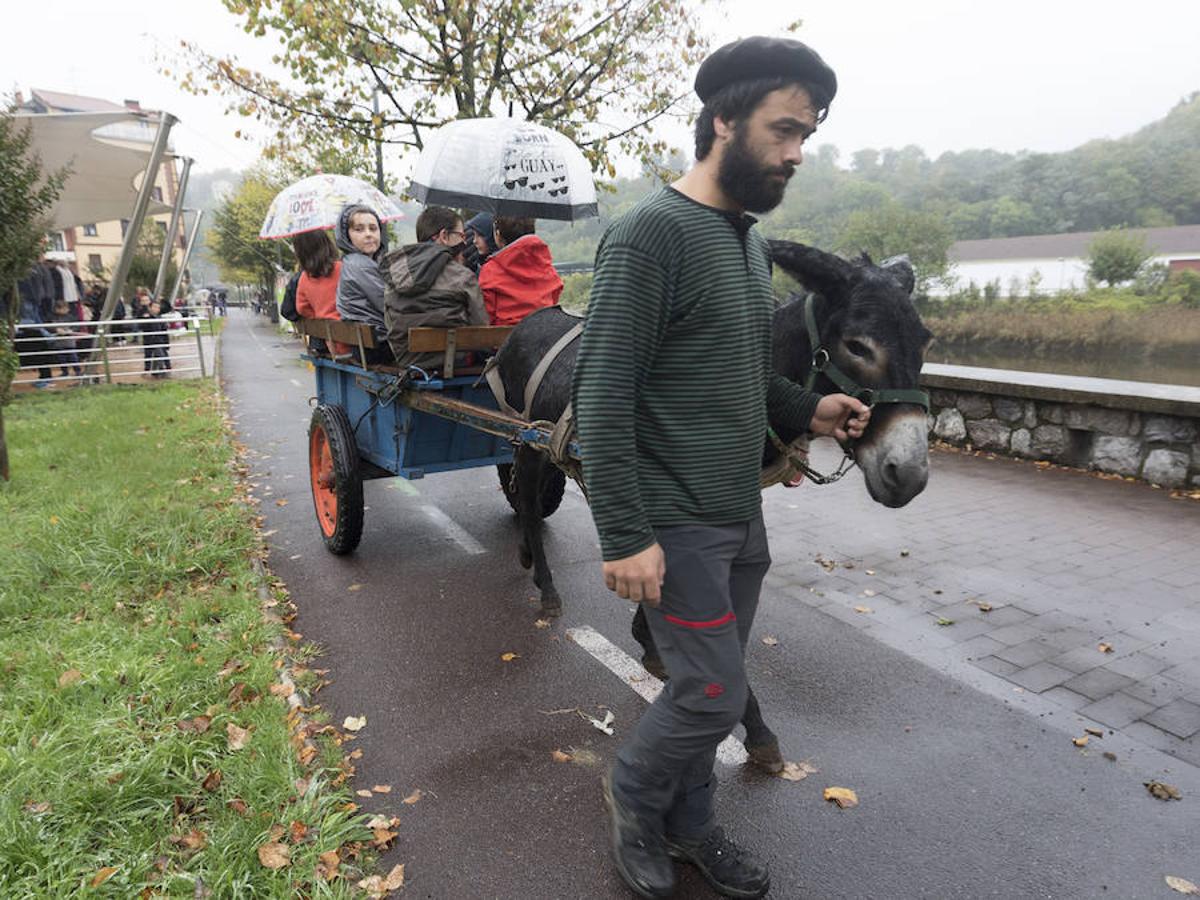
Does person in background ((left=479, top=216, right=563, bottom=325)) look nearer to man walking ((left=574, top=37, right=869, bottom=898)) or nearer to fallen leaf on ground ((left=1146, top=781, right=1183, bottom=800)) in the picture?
man walking ((left=574, top=37, right=869, bottom=898))

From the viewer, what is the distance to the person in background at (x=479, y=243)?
204 inches

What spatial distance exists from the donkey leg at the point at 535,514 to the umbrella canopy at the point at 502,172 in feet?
8.01

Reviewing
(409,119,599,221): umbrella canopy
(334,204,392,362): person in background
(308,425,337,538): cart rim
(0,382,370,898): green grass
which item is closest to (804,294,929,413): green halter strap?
(0,382,370,898): green grass

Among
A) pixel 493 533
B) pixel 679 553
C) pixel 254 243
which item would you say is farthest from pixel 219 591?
pixel 254 243

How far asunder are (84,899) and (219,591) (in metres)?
2.46

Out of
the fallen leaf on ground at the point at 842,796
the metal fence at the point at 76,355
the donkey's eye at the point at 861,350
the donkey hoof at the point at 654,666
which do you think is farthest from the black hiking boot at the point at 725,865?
the metal fence at the point at 76,355

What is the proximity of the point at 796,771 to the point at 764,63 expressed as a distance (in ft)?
8.45

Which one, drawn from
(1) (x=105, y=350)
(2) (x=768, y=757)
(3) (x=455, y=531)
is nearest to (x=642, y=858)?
(2) (x=768, y=757)

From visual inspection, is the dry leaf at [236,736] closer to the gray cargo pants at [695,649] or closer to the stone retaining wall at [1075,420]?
the gray cargo pants at [695,649]

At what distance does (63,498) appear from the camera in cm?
626

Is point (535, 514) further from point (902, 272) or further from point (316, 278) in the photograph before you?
point (316, 278)

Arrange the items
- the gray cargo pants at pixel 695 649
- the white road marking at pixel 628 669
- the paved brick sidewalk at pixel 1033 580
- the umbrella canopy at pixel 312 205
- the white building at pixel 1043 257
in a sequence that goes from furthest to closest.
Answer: the white building at pixel 1043 257
the umbrella canopy at pixel 312 205
the paved brick sidewalk at pixel 1033 580
the white road marking at pixel 628 669
the gray cargo pants at pixel 695 649

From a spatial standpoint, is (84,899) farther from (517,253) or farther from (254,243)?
(254,243)

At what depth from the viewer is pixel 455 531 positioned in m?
6.14
